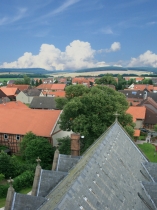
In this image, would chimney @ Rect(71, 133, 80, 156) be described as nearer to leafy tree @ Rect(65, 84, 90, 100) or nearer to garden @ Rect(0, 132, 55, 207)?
garden @ Rect(0, 132, 55, 207)

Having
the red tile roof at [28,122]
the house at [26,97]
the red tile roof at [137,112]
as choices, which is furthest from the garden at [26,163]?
the house at [26,97]

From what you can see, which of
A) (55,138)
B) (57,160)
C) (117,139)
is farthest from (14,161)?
(117,139)

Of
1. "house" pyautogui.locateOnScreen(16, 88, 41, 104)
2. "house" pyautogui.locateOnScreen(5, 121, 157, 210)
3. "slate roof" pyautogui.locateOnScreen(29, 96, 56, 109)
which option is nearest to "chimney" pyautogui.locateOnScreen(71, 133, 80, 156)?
"house" pyautogui.locateOnScreen(5, 121, 157, 210)

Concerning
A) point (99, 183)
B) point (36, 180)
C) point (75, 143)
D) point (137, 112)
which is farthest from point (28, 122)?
point (99, 183)

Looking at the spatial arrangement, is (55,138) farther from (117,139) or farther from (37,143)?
(117,139)

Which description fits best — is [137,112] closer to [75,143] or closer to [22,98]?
[75,143]
